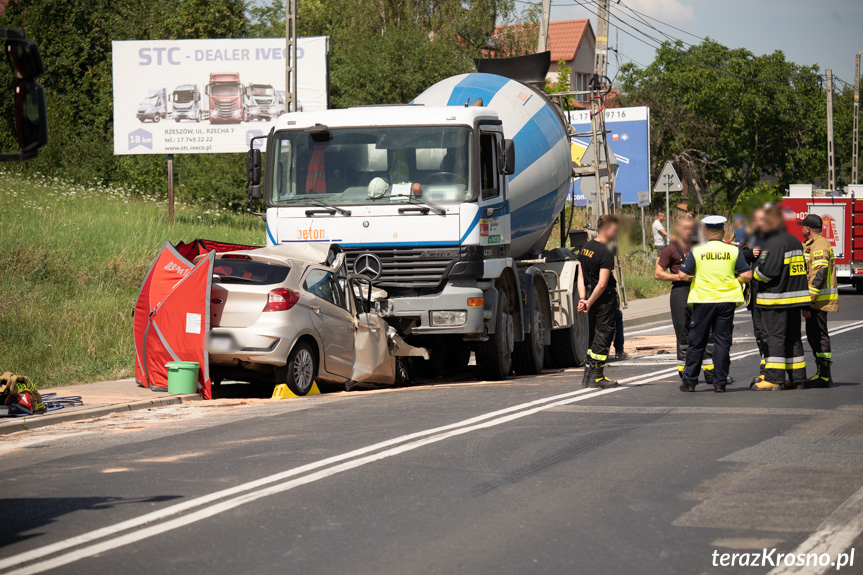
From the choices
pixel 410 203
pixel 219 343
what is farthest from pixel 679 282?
pixel 219 343

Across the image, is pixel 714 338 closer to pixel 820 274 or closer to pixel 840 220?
pixel 820 274

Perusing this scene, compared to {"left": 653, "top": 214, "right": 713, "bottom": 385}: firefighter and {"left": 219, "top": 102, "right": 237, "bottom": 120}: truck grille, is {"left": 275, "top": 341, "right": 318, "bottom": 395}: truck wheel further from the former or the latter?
{"left": 219, "top": 102, "right": 237, "bottom": 120}: truck grille

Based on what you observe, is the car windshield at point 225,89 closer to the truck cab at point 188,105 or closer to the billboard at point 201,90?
the billboard at point 201,90

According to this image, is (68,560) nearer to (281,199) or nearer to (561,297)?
(281,199)

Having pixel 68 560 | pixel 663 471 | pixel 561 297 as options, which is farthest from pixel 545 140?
pixel 68 560

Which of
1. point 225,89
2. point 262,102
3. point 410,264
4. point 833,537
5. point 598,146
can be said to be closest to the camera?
point 833,537

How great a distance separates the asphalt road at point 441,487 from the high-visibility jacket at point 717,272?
124 cm

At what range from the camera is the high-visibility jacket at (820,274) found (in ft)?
40.3

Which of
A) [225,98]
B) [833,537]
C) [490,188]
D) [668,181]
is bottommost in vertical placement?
[833,537]

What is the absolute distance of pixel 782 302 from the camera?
11930 millimetres

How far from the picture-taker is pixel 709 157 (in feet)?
179

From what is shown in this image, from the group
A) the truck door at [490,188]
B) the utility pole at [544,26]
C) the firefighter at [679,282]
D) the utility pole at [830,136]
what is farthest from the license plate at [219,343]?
the utility pole at [830,136]

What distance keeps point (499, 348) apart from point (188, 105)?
16.8 m

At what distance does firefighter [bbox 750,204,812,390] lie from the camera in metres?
11.9
